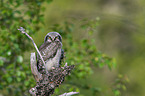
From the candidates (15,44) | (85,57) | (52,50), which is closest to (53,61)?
(52,50)

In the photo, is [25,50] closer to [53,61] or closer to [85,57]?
[85,57]

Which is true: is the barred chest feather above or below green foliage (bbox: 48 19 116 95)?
above

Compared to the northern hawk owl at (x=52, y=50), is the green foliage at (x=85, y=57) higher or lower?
lower

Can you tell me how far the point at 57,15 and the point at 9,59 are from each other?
6.41 meters

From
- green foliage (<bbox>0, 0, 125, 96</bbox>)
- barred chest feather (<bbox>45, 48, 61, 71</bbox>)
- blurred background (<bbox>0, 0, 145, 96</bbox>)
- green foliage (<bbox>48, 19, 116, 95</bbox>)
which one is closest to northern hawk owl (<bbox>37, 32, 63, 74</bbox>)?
barred chest feather (<bbox>45, 48, 61, 71</bbox>)

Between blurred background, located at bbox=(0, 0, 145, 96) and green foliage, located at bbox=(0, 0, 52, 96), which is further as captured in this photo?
blurred background, located at bbox=(0, 0, 145, 96)

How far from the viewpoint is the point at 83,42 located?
5.31 metres

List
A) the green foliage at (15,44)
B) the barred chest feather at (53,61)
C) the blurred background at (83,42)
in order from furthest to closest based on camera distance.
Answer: the blurred background at (83,42), the green foliage at (15,44), the barred chest feather at (53,61)

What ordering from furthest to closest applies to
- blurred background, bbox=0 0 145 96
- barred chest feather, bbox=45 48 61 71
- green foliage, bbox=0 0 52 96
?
blurred background, bbox=0 0 145 96 < green foliage, bbox=0 0 52 96 < barred chest feather, bbox=45 48 61 71

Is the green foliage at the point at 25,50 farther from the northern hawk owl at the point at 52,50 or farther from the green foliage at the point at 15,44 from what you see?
the northern hawk owl at the point at 52,50

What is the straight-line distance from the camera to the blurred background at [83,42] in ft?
16.6

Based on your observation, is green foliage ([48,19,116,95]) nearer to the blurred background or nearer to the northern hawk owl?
the blurred background

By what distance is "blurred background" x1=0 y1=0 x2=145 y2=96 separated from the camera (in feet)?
16.6

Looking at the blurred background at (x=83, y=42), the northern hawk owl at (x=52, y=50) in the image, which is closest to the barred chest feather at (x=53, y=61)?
the northern hawk owl at (x=52, y=50)
